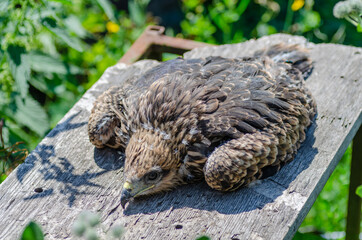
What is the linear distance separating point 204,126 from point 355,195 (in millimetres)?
2035

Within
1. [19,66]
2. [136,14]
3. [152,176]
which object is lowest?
[136,14]

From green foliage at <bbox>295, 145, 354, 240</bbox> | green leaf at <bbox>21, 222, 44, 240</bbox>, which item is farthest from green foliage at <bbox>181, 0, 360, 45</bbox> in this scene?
green leaf at <bbox>21, 222, 44, 240</bbox>

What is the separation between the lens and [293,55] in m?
3.61

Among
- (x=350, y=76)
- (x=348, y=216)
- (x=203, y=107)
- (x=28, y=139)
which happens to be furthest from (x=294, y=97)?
(x=28, y=139)

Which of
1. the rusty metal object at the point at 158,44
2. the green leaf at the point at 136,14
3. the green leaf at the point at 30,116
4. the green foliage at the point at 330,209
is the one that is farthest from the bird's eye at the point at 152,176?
the green leaf at the point at 136,14

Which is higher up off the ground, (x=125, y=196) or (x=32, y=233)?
(x=32, y=233)

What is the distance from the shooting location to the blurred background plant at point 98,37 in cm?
376

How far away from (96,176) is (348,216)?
2.45 metres

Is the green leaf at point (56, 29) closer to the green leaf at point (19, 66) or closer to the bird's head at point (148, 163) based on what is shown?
the green leaf at point (19, 66)

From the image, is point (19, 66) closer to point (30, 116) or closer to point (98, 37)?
point (30, 116)

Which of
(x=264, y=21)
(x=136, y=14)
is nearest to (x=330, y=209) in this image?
(x=264, y=21)

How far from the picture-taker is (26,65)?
11.9 feet

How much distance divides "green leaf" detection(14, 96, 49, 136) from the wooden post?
259 centimetres

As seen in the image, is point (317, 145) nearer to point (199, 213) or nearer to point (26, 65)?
point (199, 213)
